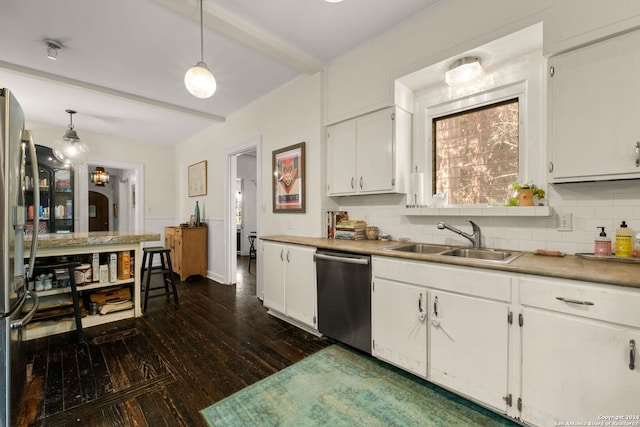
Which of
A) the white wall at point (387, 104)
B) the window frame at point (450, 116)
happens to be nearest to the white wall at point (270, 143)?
the white wall at point (387, 104)

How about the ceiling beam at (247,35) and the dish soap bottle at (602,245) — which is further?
the ceiling beam at (247,35)

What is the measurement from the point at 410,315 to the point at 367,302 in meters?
0.36

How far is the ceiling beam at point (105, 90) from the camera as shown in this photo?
2.98 metres

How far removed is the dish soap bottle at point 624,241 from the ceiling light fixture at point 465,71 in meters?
1.36

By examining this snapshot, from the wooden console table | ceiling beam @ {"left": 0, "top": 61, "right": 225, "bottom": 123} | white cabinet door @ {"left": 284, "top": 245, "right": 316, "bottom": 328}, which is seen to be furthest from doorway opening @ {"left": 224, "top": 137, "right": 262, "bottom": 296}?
white cabinet door @ {"left": 284, "top": 245, "right": 316, "bottom": 328}

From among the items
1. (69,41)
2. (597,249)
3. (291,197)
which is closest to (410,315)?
(597,249)

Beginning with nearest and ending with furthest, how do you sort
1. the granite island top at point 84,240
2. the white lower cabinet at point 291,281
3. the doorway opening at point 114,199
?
the granite island top at point 84,240
the white lower cabinet at point 291,281
the doorway opening at point 114,199

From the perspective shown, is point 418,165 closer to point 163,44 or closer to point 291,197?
point 291,197

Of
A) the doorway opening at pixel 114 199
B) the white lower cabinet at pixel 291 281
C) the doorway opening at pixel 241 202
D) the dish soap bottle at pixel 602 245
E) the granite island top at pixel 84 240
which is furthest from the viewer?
the doorway opening at pixel 114 199

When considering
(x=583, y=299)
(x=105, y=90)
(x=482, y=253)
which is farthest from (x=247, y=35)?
(x=583, y=299)

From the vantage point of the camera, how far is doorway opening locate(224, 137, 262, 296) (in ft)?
13.1

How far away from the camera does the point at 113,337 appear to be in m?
2.62

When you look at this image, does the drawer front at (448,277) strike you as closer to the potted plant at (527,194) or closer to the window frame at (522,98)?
the potted plant at (527,194)

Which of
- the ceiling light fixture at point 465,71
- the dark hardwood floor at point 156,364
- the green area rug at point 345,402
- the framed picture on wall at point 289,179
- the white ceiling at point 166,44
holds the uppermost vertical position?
the white ceiling at point 166,44
